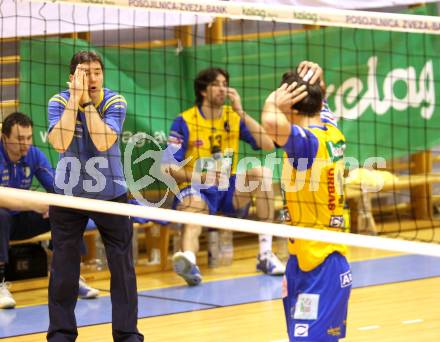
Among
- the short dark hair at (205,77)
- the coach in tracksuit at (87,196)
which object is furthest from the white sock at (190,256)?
the coach in tracksuit at (87,196)

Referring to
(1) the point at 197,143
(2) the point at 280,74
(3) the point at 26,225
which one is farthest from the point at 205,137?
(3) the point at 26,225

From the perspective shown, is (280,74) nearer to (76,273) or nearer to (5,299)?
(5,299)

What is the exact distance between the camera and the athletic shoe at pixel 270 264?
9.13 meters

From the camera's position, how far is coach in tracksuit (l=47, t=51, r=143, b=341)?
587 cm

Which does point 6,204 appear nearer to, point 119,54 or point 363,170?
point 119,54

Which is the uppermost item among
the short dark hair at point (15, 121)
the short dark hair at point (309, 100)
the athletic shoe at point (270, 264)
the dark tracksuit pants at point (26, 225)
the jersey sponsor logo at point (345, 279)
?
the short dark hair at point (309, 100)

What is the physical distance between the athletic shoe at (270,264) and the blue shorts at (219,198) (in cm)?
42

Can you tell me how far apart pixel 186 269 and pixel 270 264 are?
90cm

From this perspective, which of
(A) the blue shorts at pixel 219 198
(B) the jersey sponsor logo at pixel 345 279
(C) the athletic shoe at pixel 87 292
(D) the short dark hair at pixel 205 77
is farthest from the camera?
(A) the blue shorts at pixel 219 198

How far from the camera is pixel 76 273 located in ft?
19.5

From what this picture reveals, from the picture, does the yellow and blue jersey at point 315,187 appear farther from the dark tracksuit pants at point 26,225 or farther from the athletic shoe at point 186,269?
the dark tracksuit pants at point 26,225

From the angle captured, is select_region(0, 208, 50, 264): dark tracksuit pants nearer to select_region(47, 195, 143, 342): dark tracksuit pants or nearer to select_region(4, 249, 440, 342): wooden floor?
select_region(4, 249, 440, 342): wooden floor

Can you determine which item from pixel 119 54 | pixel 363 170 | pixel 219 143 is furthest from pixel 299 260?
pixel 363 170

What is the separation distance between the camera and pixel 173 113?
10.1 meters
